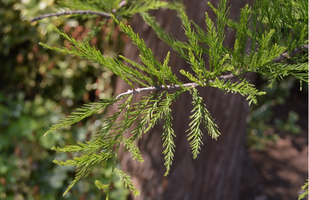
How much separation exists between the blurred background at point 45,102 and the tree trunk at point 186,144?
586 mm

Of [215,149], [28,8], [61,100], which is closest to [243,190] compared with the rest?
[215,149]

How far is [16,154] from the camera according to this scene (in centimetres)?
260

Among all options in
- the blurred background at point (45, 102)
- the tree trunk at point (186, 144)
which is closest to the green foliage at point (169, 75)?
the tree trunk at point (186, 144)

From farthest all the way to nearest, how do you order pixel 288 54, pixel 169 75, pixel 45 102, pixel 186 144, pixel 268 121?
pixel 268 121 < pixel 45 102 < pixel 186 144 < pixel 288 54 < pixel 169 75

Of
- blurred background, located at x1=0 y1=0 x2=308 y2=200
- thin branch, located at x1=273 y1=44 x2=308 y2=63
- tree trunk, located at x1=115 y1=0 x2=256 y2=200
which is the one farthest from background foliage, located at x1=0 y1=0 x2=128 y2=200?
thin branch, located at x1=273 y1=44 x2=308 y2=63

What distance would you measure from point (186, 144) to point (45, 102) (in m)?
1.71

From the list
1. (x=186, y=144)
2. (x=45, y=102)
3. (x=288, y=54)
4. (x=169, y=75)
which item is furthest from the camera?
(x=45, y=102)

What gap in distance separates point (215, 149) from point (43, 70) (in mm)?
1906

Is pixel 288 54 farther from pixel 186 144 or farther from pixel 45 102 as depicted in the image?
pixel 45 102

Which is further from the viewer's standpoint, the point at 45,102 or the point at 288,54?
the point at 45,102

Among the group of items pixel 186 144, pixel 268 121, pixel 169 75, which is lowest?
pixel 268 121

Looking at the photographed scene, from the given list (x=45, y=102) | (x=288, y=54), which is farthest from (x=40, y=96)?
(x=288, y=54)

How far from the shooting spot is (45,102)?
9.46ft

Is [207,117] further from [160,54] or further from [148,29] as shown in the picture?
[148,29]
